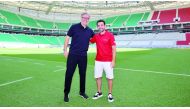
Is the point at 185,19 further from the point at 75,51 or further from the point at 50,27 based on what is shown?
the point at 75,51

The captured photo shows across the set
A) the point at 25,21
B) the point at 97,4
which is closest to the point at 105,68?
the point at 97,4

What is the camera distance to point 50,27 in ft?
217

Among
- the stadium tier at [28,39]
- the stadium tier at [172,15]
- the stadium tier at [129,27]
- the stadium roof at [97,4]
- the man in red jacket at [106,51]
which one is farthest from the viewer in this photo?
the stadium roof at [97,4]

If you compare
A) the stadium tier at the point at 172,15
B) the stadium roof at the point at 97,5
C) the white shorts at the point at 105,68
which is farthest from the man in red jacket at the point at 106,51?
the stadium tier at the point at 172,15

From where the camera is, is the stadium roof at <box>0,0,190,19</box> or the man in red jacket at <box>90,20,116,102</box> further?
the stadium roof at <box>0,0,190,19</box>

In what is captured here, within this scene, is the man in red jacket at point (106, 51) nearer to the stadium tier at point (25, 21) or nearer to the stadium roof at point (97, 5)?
the stadium roof at point (97, 5)

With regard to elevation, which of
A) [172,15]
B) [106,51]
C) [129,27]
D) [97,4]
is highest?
[97,4]

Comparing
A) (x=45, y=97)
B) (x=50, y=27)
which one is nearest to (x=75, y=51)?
(x=45, y=97)

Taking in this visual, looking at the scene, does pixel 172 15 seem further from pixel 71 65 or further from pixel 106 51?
pixel 71 65

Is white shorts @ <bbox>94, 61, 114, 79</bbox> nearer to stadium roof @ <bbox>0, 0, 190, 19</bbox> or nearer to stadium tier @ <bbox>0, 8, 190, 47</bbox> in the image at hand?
stadium tier @ <bbox>0, 8, 190, 47</bbox>

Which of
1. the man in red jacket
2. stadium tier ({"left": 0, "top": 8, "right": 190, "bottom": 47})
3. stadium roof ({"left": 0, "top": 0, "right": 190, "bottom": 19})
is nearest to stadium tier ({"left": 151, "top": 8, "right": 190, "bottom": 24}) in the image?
stadium tier ({"left": 0, "top": 8, "right": 190, "bottom": 47})

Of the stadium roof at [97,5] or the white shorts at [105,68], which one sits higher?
the stadium roof at [97,5]

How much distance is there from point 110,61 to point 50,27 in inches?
2486

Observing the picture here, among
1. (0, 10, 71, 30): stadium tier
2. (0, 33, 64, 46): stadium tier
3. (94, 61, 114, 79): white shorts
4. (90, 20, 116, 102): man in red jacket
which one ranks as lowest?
(0, 33, 64, 46): stadium tier
